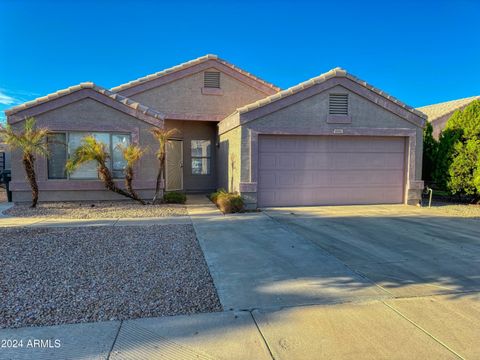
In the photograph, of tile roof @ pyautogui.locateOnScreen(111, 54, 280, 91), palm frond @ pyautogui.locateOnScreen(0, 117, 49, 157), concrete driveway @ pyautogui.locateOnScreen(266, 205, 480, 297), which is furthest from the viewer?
tile roof @ pyautogui.locateOnScreen(111, 54, 280, 91)

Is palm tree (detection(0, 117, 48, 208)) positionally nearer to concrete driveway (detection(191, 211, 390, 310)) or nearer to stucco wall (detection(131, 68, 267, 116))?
stucco wall (detection(131, 68, 267, 116))

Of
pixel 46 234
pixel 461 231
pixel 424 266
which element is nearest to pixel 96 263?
pixel 46 234

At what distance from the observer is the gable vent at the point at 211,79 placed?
46.7ft

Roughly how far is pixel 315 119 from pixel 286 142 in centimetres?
123

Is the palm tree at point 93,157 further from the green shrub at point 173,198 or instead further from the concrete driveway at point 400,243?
the concrete driveway at point 400,243

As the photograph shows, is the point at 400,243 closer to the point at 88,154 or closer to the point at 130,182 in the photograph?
the point at 130,182

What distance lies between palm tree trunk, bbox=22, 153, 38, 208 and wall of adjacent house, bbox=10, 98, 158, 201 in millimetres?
874

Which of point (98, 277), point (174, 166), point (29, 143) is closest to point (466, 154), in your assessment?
point (174, 166)

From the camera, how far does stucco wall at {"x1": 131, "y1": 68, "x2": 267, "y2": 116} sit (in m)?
14.0

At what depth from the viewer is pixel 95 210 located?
33.2 ft

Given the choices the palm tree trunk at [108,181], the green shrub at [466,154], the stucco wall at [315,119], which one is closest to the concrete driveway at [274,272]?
the stucco wall at [315,119]

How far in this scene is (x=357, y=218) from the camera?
9266 mm

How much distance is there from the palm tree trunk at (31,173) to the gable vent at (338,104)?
9468 millimetres

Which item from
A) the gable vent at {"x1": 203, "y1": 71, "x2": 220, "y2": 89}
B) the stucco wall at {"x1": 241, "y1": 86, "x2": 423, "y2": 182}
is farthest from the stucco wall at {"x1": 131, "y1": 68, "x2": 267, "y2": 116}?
the stucco wall at {"x1": 241, "y1": 86, "x2": 423, "y2": 182}
